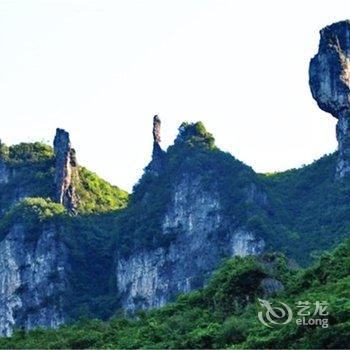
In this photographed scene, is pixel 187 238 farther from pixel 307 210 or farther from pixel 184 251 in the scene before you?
pixel 307 210

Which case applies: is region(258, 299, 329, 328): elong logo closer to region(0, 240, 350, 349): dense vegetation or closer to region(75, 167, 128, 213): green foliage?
region(0, 240, 350, 349): dense vegetation

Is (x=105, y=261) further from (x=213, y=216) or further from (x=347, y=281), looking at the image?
(x=347, y=281)

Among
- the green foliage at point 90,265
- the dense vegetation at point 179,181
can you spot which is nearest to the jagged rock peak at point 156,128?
the dense vegetation at point 179,181

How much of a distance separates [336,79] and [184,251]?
12788 mm

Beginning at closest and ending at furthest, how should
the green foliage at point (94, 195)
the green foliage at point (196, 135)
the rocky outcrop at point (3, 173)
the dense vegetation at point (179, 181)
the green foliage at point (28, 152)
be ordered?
the dense vegetation at point (179, 181) < the green foliage at point (196, 135) < the green foliage at point (94, 195) < the rocky outcrop at point (3, 173) < the green foliage at point (28, 152)

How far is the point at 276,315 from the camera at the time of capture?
22.9 m

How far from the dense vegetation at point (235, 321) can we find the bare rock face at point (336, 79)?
29.7m

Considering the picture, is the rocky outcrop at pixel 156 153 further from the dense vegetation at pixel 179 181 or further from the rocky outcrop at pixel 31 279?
the rocky outcrop at pixel 31 279

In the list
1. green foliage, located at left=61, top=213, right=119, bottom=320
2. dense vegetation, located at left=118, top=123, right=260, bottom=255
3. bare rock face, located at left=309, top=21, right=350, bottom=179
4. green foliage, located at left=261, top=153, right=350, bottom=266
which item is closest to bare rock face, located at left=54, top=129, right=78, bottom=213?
green foliage, located at left=61, top=213, right=119, bottom=320

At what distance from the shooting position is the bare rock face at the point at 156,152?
220 ft

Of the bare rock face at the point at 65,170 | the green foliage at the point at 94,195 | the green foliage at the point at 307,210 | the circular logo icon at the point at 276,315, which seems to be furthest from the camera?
the green foliage at the point at 94,195

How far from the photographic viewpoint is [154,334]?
86.8 ft

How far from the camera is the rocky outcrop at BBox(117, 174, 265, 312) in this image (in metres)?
59.6

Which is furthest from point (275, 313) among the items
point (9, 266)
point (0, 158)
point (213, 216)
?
point (0, 158)
